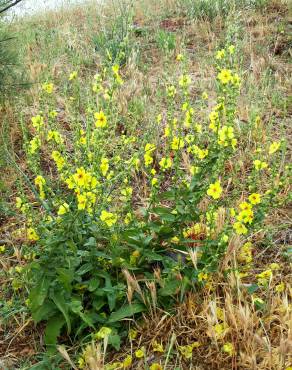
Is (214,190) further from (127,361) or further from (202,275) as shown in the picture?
(127,361)

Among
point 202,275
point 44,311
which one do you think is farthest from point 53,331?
point 202,275

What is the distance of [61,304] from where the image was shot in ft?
6.40

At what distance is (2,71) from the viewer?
3.86 m

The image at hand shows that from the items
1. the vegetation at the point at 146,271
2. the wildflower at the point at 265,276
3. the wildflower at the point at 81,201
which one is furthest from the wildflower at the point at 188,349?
the wildflower at the point at 81,201

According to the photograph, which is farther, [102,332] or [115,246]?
[115,246]

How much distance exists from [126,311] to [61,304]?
0.32 m

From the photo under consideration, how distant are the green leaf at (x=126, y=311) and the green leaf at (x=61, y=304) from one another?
212 mm

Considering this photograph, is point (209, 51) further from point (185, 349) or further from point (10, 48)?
point (185, 349)

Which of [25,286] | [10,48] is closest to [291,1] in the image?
[10,48]

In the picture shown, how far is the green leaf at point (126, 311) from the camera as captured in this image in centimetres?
207

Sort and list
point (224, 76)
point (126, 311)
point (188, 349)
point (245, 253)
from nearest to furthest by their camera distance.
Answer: point (188, 349), point (126, 311), point (224, 76), point (245, 253)

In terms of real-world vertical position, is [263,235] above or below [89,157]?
below

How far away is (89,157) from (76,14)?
5.71m

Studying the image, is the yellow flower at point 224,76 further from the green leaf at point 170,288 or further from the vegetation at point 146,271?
the green leaf at point 170,288
